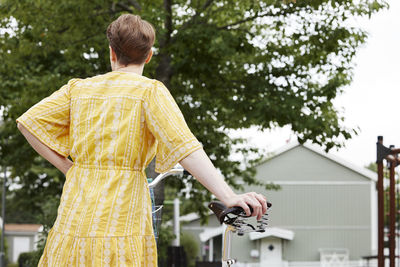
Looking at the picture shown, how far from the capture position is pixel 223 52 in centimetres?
1146

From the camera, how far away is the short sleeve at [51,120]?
2359 millimetres

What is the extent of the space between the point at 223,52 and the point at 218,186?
9.54 metres

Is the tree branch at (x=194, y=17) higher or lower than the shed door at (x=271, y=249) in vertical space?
higher

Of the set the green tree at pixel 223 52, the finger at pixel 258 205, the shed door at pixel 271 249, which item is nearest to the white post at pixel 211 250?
the shed door at pixel 271 249

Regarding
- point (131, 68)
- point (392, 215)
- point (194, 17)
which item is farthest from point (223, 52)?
point (131, 68)

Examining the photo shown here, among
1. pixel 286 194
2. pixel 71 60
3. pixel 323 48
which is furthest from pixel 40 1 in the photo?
pixel 286 194

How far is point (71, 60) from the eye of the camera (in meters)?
13.4

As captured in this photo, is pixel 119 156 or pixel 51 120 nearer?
pixel 119 156

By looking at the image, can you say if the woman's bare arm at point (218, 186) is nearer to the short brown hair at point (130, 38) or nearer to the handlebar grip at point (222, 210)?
the handlebar grip at point (222, 210)

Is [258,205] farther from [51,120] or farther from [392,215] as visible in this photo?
[392,215]

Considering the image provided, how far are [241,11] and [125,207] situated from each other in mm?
11573

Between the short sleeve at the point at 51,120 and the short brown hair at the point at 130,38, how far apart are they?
23cm

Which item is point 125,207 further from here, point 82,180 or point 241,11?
point 241,11

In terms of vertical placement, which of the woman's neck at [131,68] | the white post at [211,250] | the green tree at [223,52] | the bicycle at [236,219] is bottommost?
the bicycle at [236,219]
